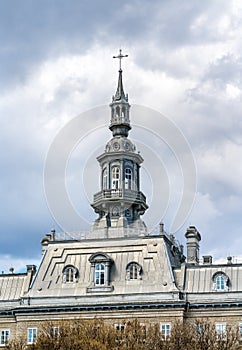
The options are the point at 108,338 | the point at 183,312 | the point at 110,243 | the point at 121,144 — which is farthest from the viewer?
→ the point at 121,144

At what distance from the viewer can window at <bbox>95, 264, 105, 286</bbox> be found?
100312mm

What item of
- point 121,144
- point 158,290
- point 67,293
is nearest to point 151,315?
point 158,290

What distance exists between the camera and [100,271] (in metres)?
101

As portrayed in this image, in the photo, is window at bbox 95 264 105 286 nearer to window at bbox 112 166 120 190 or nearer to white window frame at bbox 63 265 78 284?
white window frame at bbox 63 265 78 284

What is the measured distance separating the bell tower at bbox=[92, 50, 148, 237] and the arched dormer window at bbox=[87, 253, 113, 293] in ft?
19.2

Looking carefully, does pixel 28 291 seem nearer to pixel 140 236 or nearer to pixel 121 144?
pixel 140 236

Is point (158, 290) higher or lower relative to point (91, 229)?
lower

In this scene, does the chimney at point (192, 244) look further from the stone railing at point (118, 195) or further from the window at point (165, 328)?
the window at point (165, 328)

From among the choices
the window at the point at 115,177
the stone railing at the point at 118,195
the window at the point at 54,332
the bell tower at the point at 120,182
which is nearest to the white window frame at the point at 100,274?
the bell tower at the point at 120,182

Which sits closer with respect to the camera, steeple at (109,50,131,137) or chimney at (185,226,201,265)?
chimney at (185,226,201,265)

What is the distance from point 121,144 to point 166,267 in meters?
22.6

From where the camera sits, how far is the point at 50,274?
338ft

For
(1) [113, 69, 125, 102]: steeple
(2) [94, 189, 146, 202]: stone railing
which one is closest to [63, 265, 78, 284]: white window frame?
(2) [94, 189, 146, 202]: stone railing

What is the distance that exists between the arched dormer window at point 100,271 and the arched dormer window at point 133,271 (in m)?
2.15
